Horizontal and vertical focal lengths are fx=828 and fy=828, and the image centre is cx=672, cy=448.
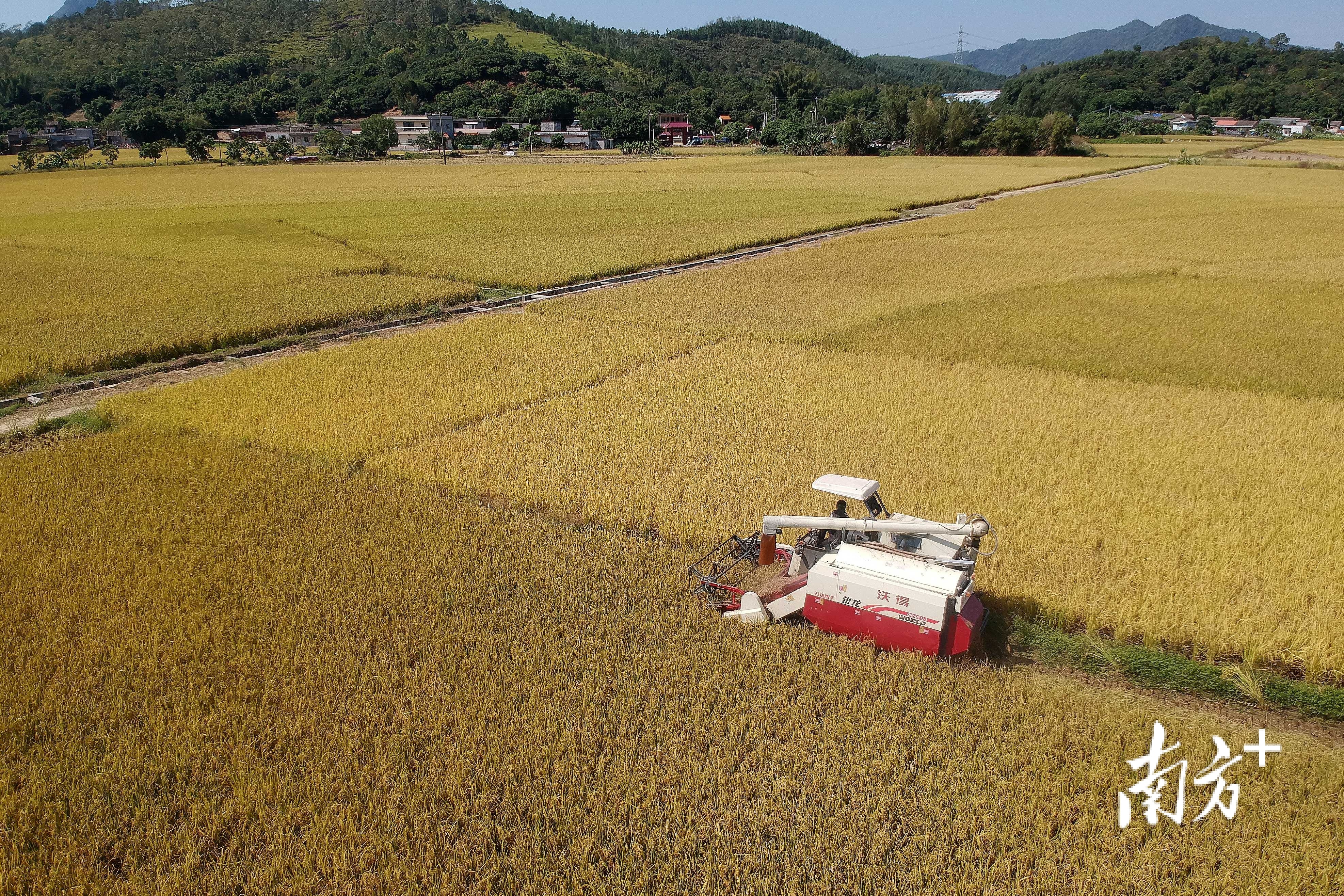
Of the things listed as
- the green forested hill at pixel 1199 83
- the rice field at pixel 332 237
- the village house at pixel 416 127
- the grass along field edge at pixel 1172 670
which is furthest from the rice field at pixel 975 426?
the green forested hill at pixel 1199 83

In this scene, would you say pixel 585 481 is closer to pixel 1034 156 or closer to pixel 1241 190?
pixel 1241 190

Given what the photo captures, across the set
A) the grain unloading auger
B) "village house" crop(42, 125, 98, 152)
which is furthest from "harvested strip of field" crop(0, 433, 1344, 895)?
"village house" crop(42, 125, 98, 152)

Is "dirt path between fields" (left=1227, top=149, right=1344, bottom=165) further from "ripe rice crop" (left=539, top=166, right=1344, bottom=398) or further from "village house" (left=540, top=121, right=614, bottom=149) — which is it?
"village house" (left=540, top=121, right=614, bottom=149)

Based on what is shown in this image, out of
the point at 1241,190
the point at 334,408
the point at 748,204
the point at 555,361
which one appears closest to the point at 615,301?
the point at 555,361

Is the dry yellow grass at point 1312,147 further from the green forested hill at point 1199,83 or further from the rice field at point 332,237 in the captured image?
the rice field at point 332,237

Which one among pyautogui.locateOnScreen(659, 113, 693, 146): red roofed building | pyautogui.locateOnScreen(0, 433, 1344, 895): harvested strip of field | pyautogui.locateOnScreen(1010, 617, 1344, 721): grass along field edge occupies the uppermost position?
pyautogui.locateOnScreen(659, 113, 693, 146): red roofed building

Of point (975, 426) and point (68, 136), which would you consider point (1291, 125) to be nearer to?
point (975, 426)
